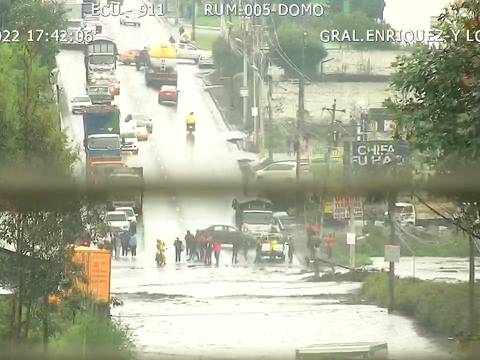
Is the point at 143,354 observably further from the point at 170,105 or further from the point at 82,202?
the point at 170,105

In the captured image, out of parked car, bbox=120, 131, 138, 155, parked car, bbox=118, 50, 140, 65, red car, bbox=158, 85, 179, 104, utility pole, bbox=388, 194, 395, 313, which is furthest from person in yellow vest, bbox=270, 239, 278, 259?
parked car, bbox=118, 50, 140, 65

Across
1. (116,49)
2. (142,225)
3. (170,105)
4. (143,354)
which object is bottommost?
(143,354)

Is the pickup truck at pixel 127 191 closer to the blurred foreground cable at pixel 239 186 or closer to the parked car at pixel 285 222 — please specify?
the blurred foreground cable at pixel 239 186

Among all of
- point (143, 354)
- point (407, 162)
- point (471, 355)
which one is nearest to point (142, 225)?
point (143, 354)

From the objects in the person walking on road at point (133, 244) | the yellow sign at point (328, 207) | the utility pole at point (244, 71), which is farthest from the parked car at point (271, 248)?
the utility pole at point (244, 71)

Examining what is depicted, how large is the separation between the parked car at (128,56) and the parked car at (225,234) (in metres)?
0.48

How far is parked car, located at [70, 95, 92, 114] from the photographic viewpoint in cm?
170

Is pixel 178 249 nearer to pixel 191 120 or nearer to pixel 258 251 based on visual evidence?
pixel 258 251

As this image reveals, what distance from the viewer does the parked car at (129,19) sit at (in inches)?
68.9

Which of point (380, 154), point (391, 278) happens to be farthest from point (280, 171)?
point (391, 278)

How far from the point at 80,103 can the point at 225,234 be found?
1.50ft

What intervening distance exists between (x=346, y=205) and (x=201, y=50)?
580 millimetres

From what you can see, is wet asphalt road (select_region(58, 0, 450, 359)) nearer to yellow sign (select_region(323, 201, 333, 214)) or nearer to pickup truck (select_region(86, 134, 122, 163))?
pickup truck (select_region(86, 134, 122, 163))

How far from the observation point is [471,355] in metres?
1.57
